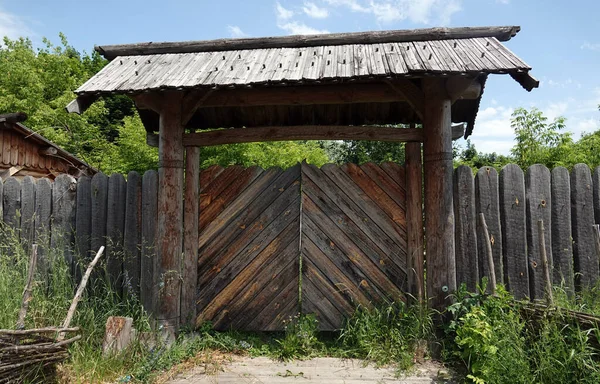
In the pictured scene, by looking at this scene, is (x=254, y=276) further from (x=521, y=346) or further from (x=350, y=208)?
(x=521, y=346)

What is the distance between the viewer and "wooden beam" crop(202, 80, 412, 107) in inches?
171

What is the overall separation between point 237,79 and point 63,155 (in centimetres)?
992

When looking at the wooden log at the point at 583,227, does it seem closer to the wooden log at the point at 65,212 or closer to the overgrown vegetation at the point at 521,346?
the overgrown vegetation at the point at 521,346

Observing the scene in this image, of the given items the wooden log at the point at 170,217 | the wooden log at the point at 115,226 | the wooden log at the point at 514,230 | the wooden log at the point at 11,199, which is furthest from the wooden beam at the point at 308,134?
the wooden log at the point at 11,199

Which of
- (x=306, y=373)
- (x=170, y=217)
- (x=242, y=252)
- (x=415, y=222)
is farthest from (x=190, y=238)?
(x=415, y=222)

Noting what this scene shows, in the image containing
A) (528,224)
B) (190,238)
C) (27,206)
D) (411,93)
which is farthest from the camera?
(27,206)

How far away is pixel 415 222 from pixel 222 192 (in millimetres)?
2499

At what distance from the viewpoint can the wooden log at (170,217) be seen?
416 centimetres

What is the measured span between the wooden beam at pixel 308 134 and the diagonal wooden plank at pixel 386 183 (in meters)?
0.38

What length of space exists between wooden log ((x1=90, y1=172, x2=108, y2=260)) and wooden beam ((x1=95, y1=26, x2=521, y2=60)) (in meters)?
1.79

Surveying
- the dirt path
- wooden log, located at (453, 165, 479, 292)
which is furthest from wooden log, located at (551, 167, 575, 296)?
the dirt path

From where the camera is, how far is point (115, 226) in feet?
14.7

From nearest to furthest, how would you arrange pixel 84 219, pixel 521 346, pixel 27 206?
pixel 521 346 < pixel 84 219 < pixel 27 206

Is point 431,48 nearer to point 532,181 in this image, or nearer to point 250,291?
point 532,181
